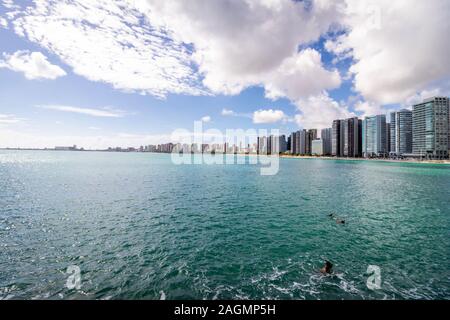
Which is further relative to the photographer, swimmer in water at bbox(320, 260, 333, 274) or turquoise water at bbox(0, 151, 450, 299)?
swimmer in water at bbox(320, 260, 333, 274)

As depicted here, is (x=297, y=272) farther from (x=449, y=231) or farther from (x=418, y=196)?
(x=418, y=196)

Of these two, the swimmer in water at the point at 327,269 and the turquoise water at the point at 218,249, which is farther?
the swimmer in water at the point at 327,269

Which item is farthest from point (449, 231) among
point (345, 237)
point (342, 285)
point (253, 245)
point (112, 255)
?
point (112, 255)

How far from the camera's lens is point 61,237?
23.2 m

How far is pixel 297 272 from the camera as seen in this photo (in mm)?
17141

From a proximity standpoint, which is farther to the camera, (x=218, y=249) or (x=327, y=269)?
(x=218, y=249)

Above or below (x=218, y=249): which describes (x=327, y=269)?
above

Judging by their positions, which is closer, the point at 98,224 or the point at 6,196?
the point at 98,224

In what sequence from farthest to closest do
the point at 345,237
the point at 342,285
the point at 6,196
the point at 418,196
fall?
the point at 418,196
the point at 6,196
the point at 345,237
the point at 342,285

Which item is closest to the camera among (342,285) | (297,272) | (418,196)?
(342,285)
